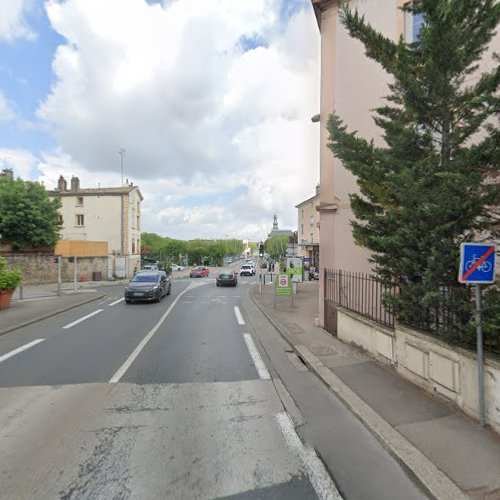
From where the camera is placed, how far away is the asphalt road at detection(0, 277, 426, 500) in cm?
300

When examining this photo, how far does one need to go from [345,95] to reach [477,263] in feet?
26.0

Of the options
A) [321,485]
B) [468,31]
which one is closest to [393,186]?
[468,31]

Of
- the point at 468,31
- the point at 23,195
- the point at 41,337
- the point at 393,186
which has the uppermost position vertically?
the point at 23,195

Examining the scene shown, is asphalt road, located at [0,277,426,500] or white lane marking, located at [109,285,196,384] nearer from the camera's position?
asphalt road, located at [0,277,426,500]

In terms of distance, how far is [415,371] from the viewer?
5223mm

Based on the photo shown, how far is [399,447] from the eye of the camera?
351cm

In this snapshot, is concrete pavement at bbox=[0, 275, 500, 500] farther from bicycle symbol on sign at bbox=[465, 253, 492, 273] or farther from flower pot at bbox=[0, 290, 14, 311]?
flower pot at bbox=[0, 290, 14, 311]

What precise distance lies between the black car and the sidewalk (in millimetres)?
10867

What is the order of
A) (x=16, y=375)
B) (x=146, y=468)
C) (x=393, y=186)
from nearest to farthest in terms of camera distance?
1. (x=146, y=468)
2. (x=393, y=186)
3. (x=16, y=375)

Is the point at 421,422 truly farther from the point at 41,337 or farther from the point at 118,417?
the point at 41,337

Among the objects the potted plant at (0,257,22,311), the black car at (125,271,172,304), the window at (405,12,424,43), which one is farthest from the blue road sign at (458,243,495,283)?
the potted plant at (0,257,22,311)

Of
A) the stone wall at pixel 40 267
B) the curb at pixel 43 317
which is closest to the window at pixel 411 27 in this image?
the curb at pixel 43 317

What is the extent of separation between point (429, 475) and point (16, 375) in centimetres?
670

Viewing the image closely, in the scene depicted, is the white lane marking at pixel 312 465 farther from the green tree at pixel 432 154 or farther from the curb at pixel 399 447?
the green tree at pixel 432 154
